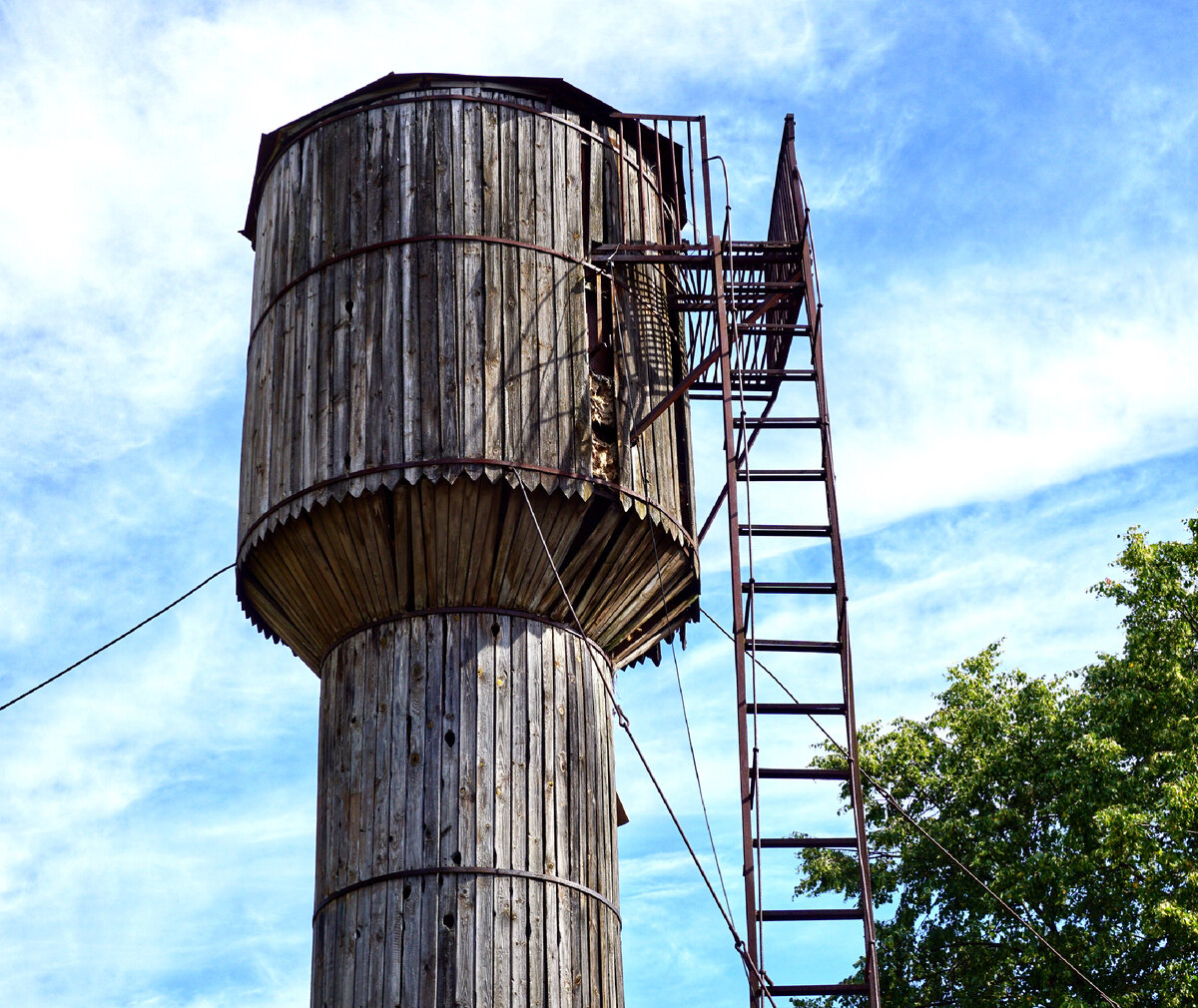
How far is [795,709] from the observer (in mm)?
11789

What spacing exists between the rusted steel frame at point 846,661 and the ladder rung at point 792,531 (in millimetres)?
93

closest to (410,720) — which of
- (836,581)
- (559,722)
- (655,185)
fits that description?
(559,722)

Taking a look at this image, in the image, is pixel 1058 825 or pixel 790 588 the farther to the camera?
pixel 1058 825

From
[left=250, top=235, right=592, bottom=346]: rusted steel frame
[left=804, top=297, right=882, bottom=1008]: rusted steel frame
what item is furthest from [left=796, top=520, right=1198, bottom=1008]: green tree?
[left=250, top=235, right=592, bottom=346]: rusted steel frame

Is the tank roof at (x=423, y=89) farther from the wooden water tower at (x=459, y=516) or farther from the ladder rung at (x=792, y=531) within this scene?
the ladder rung at (x=792, y=531)

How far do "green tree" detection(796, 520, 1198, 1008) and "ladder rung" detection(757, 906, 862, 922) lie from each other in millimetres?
7689

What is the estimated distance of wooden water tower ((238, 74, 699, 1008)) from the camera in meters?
11.2

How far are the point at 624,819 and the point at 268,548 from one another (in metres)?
3.78

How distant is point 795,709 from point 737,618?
0.89 metres

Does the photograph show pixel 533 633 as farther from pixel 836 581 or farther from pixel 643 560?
pixel 836 581

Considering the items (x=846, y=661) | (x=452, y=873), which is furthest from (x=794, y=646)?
(x=452, y=873)

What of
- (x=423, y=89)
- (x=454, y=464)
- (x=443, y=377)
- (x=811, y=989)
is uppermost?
(x=423, y=89)

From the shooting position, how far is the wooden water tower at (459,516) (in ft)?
36.9

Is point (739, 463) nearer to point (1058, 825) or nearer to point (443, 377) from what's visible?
point (443, 377)
